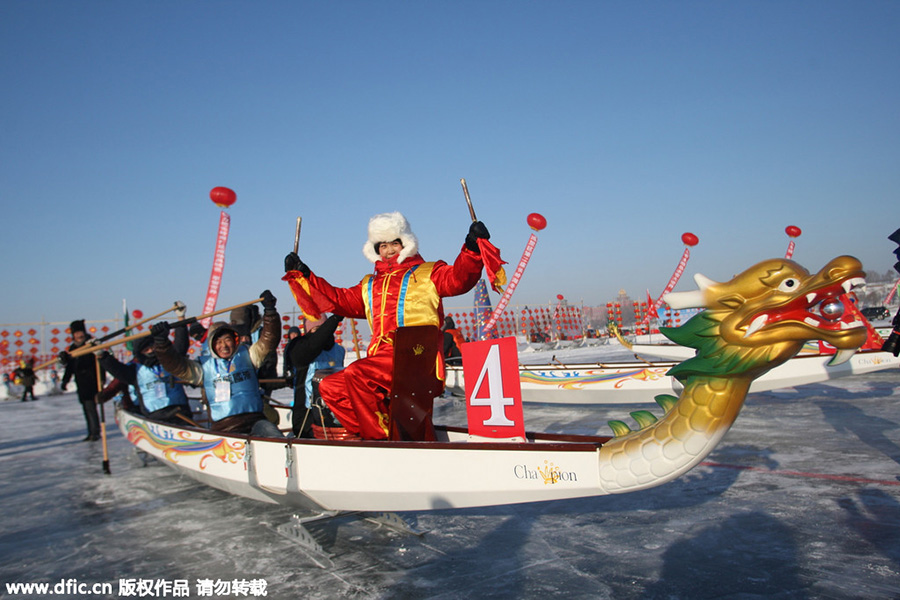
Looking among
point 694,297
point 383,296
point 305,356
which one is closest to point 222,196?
point 305,356

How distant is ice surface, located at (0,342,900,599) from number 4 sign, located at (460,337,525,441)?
277mm

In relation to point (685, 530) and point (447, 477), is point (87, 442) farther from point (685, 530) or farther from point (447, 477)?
point (685, 530)

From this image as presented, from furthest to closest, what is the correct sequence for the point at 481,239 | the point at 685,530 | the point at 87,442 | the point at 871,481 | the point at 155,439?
the point at 87,442 < the point at 155,439 < the point at 871,481 < the point at 685,530 < the point at 481,239

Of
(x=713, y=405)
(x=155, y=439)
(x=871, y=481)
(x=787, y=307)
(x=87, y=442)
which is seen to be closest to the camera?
(x=787, y=307)

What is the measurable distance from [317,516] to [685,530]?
7.32ft

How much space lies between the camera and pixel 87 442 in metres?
7.76

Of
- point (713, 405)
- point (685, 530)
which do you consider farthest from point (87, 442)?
point (713, 405)

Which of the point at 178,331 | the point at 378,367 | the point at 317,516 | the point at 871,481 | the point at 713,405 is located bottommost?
the point at 871,481

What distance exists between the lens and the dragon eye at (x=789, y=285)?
195cm

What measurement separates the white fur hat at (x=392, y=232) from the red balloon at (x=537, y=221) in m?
10.8

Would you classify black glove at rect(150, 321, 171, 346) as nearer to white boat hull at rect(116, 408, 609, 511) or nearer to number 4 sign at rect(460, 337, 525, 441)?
white boat hull at rect(116, 408, 609, 511)

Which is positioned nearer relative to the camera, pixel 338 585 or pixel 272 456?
pixel 338 585

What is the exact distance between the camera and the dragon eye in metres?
1.95

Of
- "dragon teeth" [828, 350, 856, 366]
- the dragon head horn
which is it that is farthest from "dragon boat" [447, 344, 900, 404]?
the dragon head horn
